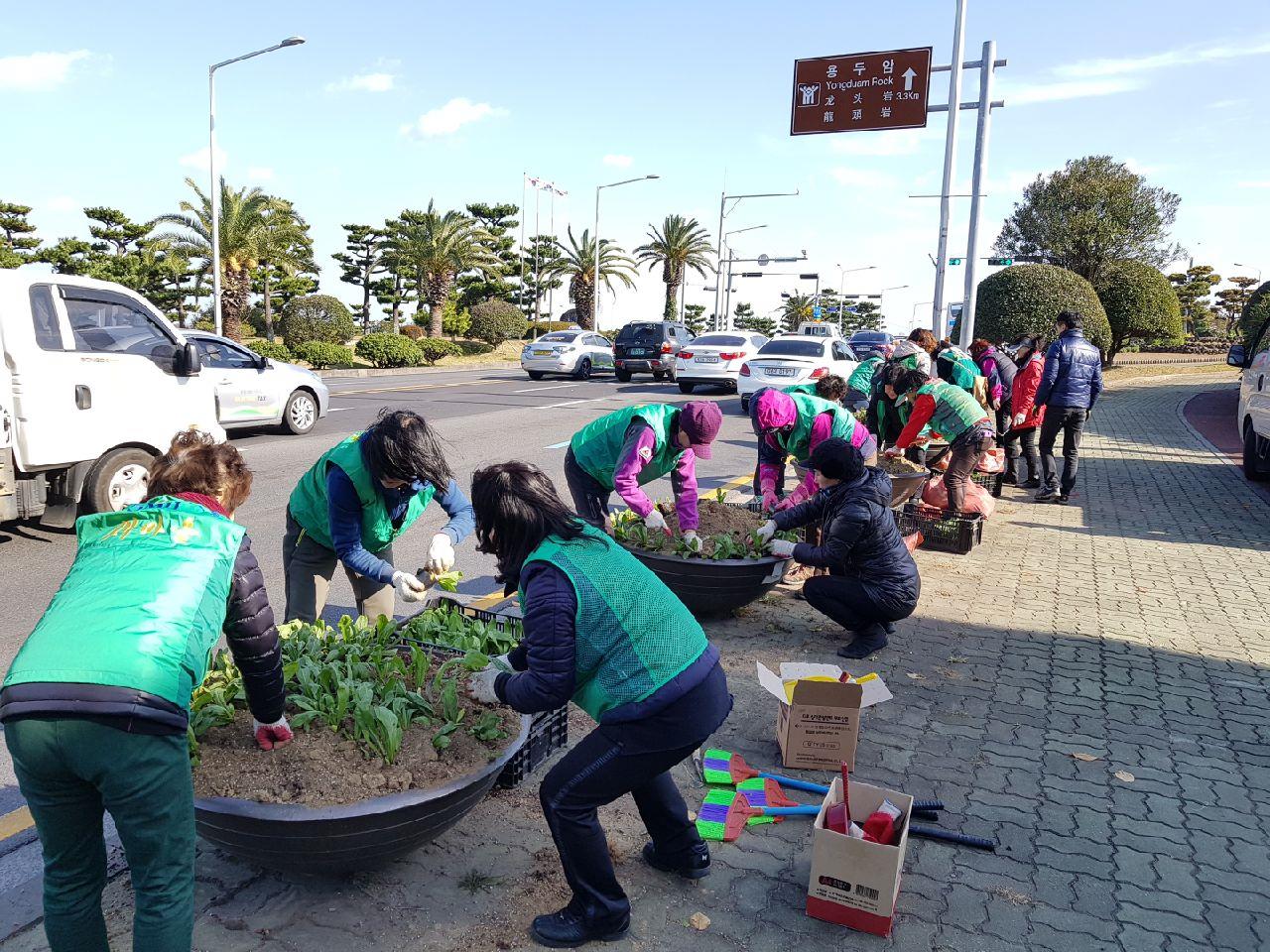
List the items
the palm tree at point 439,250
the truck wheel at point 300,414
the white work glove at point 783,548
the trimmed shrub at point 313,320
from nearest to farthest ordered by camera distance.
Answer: the white work glove at point 783,548
the truck wheel at point 300,414
the trimmed shrub at point 313,320
the palm tree at point 439,250

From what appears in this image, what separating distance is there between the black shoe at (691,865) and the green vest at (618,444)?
8.01 feet

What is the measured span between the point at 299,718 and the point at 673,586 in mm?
2855

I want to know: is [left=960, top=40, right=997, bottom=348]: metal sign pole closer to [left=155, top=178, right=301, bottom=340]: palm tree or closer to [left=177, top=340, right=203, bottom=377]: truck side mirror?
[left=177, top=340, right=203, bottom=377]: truck side mirror

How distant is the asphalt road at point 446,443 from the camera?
658 centimetres

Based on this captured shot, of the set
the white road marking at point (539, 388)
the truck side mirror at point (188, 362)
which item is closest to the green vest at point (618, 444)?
the truck side mirror at point (188, 362)

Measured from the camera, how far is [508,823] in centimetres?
356

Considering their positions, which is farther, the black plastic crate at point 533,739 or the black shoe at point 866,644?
the black shoe at point 866,644

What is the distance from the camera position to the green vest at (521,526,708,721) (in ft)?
8.71

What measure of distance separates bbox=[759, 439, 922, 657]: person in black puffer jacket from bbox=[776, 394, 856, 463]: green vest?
3.18 feet

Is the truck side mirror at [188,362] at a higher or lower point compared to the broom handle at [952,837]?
higher

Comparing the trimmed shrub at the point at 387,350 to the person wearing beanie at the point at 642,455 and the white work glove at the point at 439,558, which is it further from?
the white work glove at the point at 439,558

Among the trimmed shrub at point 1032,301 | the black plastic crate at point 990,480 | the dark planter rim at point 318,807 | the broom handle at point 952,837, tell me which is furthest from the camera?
the trimmed shrub at point 1032,301

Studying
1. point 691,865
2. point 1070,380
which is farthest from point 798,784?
point 1070,380

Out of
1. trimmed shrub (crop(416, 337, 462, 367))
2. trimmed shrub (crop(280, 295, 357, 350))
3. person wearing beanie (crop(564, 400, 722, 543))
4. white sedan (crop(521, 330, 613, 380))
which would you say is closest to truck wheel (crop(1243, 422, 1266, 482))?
person wearing beanie (crop(564, 400, 722, 543))
